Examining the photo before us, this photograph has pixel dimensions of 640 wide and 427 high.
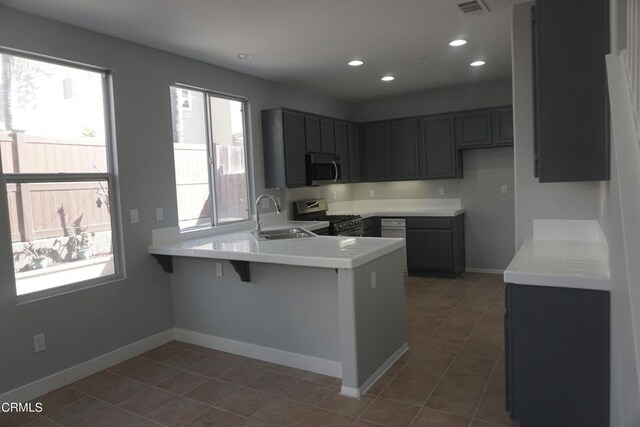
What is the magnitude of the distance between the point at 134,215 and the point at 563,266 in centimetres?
311

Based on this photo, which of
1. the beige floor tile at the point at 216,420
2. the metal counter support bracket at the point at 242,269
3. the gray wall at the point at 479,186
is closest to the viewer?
the beige floor tile at the point at 216,420

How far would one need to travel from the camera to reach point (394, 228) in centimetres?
599

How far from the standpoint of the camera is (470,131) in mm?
5738

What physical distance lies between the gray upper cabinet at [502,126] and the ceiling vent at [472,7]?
2583 millimetres

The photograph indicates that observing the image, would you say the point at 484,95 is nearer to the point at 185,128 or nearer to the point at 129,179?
the point at 185,128

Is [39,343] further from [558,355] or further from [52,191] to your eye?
[558,355]

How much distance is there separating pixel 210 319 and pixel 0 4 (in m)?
2.68

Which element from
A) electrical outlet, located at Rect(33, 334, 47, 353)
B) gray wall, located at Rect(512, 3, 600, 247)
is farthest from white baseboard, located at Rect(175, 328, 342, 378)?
gray wall, located at Rect(512, 3, 600, 247)

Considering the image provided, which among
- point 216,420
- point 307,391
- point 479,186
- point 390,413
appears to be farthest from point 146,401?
point 479,186

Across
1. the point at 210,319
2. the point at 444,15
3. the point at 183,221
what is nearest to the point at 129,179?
the point at 183,221

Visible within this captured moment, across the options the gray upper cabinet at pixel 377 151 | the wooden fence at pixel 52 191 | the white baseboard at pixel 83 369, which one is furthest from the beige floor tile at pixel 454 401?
the gray upper cabinet at pixel 377 151

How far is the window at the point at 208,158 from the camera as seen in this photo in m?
4.09

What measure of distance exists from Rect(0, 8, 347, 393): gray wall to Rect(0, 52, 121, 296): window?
0.10 meters

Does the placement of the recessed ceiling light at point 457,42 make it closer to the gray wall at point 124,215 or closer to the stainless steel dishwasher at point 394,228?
the gray wall at point 124,215
